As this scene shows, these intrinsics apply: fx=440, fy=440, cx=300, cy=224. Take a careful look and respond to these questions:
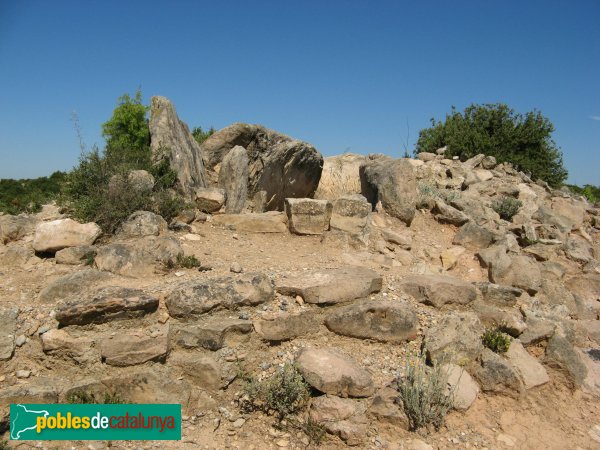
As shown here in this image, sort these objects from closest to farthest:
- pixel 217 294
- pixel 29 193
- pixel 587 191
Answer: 1. pixel 217 294
2. pixel 29 193
3. pixel 587 191

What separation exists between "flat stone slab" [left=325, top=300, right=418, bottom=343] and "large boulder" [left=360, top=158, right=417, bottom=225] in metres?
3.54

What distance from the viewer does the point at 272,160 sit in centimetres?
1067

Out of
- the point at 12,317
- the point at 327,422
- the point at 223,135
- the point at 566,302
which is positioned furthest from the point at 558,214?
the point at 12,317

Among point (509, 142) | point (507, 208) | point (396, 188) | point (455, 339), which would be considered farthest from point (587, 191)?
point (455, 339)

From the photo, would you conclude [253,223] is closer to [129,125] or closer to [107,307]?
[107,307]

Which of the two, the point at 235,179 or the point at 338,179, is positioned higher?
the point at 338,179

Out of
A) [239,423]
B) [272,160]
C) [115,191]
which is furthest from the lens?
[272,160]

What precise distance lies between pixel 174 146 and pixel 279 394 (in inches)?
240

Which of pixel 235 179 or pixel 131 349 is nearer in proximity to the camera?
pixel 131 349

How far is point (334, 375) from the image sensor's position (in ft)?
15.4

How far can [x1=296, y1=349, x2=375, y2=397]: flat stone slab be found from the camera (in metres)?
4.65

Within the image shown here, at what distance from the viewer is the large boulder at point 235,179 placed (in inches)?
364

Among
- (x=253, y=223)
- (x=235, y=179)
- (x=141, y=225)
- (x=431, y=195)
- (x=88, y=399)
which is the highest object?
(x=431, y=195)

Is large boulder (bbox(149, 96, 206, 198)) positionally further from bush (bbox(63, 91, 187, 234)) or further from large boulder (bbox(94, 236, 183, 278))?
large boulder (bbox(94, 236, 183, 278))
